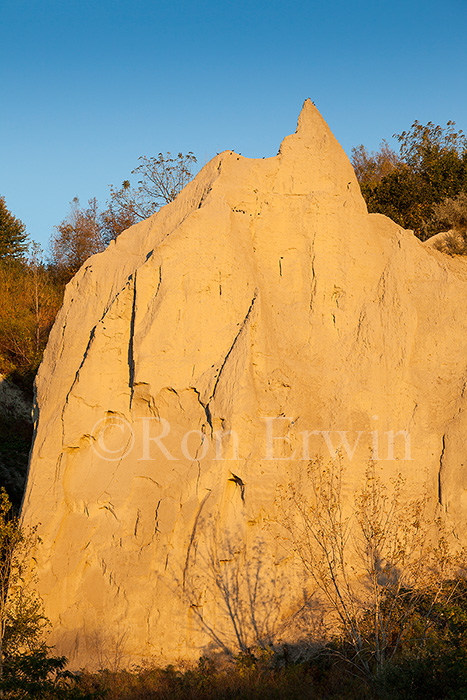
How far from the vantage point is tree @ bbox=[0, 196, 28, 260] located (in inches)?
1341

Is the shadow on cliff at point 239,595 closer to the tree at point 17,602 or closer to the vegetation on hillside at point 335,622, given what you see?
the vegetation on hillside at point 335,622

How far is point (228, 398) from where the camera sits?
38.6 ft

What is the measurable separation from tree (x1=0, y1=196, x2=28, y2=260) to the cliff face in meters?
22.2

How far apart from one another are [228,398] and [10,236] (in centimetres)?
2645

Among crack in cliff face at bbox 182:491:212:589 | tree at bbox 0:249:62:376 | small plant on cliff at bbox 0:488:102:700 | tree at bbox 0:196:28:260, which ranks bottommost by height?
small plant on cliff at bbox 0:488:102:700

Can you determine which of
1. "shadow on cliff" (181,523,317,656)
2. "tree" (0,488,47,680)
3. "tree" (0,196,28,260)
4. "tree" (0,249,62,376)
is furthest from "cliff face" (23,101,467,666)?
"tree" (0,196,28,260)

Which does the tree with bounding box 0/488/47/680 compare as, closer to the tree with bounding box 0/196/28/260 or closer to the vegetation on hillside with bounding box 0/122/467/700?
the vegetation on hillside with bounding box 0/122/467/700

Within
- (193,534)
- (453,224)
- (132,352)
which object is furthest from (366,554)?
(453,224)

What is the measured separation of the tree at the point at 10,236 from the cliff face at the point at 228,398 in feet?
72.7

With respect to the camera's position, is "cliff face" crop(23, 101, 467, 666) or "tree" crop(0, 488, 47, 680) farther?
"cliff face" crop(23, 101, 467, 666)

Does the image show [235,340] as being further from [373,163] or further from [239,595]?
[373,163]

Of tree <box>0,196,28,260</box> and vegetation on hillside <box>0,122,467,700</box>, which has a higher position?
tree <box>0,196,28,260</box>

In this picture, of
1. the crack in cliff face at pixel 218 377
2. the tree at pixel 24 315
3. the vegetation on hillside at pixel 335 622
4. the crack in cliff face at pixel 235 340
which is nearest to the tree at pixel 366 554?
the vegetation on hillside at pixel 335 622

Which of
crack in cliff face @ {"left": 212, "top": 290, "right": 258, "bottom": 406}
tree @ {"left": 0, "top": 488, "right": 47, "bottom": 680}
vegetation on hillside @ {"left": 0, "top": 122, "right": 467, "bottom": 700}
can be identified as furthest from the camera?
crack in cliff face @ {"left": 212, "top": 290, "right": 258, "bottom": 406}
